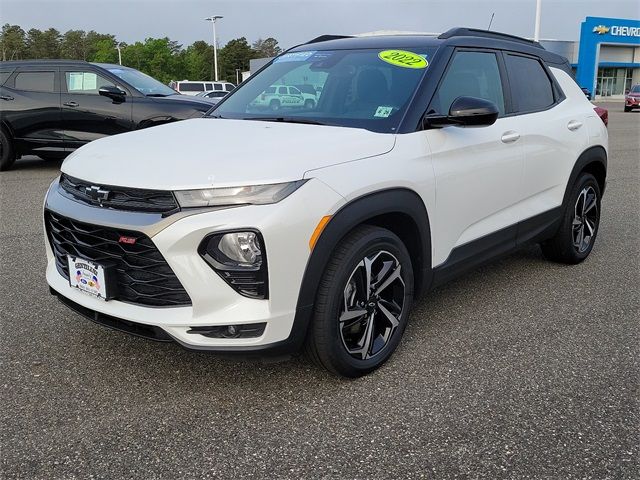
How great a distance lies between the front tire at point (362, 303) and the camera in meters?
2.82

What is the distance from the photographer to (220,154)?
2.77 metres

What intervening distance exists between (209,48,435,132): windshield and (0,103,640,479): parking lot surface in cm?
133

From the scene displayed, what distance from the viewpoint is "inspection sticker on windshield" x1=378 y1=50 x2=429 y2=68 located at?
3568mm

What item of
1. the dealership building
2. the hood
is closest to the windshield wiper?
the hood

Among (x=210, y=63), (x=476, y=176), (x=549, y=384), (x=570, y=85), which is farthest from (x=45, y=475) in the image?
(x=210, y=63)

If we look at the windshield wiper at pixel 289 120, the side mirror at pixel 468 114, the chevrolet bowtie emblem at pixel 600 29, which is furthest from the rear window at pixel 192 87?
the chevrolet bowtie emblem at pixel 600 29

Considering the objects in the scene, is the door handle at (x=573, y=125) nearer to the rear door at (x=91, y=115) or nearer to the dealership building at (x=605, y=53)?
the rear door at (x=91, y=115)

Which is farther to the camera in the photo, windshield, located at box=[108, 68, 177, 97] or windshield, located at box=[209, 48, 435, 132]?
windshield, located at box=[108, 68, 177, 97]

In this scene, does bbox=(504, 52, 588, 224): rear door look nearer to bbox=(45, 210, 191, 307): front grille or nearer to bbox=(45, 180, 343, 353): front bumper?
bbox=(45, 180, 343, 353): front bumper

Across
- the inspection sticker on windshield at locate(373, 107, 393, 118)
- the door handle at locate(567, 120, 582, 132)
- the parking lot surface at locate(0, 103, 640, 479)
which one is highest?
the inspection sticker on windshield at locate(373, 107, 393, 118)

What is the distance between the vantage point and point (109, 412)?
9.14ft

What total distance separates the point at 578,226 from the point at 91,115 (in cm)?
725

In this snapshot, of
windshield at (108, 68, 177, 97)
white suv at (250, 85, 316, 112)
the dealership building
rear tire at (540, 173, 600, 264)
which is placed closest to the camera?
white suv at (250, 85, 316, 112)

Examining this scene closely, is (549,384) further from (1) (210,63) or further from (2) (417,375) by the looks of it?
(1) (210,63)
